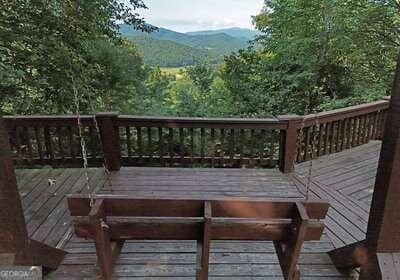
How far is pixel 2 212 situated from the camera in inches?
61.5

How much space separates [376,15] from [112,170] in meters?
6.08

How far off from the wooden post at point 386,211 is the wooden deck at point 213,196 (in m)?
0.51

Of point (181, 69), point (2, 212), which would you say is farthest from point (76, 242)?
point (181, 69)

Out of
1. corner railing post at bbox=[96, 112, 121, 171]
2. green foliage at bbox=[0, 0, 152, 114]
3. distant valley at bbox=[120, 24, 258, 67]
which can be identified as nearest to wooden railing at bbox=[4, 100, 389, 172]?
corner railing post at bbox=[96, 112, 121, 171]

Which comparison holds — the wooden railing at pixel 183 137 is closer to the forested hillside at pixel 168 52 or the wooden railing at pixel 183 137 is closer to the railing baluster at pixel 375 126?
the railing baluster at pixel 375 126

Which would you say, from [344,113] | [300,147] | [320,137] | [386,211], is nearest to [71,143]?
[300,147]

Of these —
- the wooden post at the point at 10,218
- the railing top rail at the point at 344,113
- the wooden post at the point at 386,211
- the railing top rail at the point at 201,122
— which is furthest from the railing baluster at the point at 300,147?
the wooden post at the point at 10,218

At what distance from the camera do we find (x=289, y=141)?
387 centimetres

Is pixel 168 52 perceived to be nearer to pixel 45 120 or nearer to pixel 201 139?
pixel 201 139

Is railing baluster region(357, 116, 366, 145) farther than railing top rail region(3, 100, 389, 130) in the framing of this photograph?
Yes

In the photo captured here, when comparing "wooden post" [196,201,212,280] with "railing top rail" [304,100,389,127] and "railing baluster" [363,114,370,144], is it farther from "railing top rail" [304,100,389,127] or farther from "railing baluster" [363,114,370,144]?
"railing baluster" [363,114,370,144]

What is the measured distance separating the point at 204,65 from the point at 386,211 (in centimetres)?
806

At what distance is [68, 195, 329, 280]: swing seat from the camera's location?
1.70 metres

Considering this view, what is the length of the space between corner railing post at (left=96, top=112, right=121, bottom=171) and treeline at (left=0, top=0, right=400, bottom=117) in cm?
113
